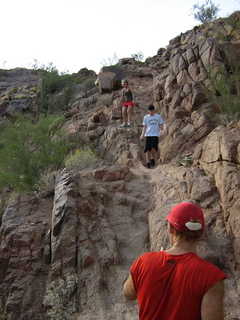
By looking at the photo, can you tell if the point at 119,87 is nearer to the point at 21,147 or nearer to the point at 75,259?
the point at 21,147

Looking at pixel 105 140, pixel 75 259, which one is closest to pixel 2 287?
pixel 75 259

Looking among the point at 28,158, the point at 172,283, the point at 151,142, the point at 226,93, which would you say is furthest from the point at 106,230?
the point at 226,93

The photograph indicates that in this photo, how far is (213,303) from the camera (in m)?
2.24

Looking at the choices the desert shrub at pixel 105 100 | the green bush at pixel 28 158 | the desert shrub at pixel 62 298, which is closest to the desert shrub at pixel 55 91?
the desert shrub at pixel 105 100

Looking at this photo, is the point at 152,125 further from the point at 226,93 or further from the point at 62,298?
the point at 62,298

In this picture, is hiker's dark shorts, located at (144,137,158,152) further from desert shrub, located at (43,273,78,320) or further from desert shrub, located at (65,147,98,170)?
desert shrub, located at (43,273,78,320)

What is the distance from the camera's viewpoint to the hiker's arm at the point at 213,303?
7.32 ft

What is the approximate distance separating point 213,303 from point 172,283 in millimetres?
291

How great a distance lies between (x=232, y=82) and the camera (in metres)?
11.2

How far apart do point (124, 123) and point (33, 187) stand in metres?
5.20

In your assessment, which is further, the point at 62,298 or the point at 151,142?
the point at 151,142

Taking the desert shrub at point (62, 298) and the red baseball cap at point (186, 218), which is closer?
the red baseball cap at point (186, 218)

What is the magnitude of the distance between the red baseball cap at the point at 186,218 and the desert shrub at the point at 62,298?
294 centimetres

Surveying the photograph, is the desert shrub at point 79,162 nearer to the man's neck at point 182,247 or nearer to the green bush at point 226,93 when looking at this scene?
the green bush at point 226,93
